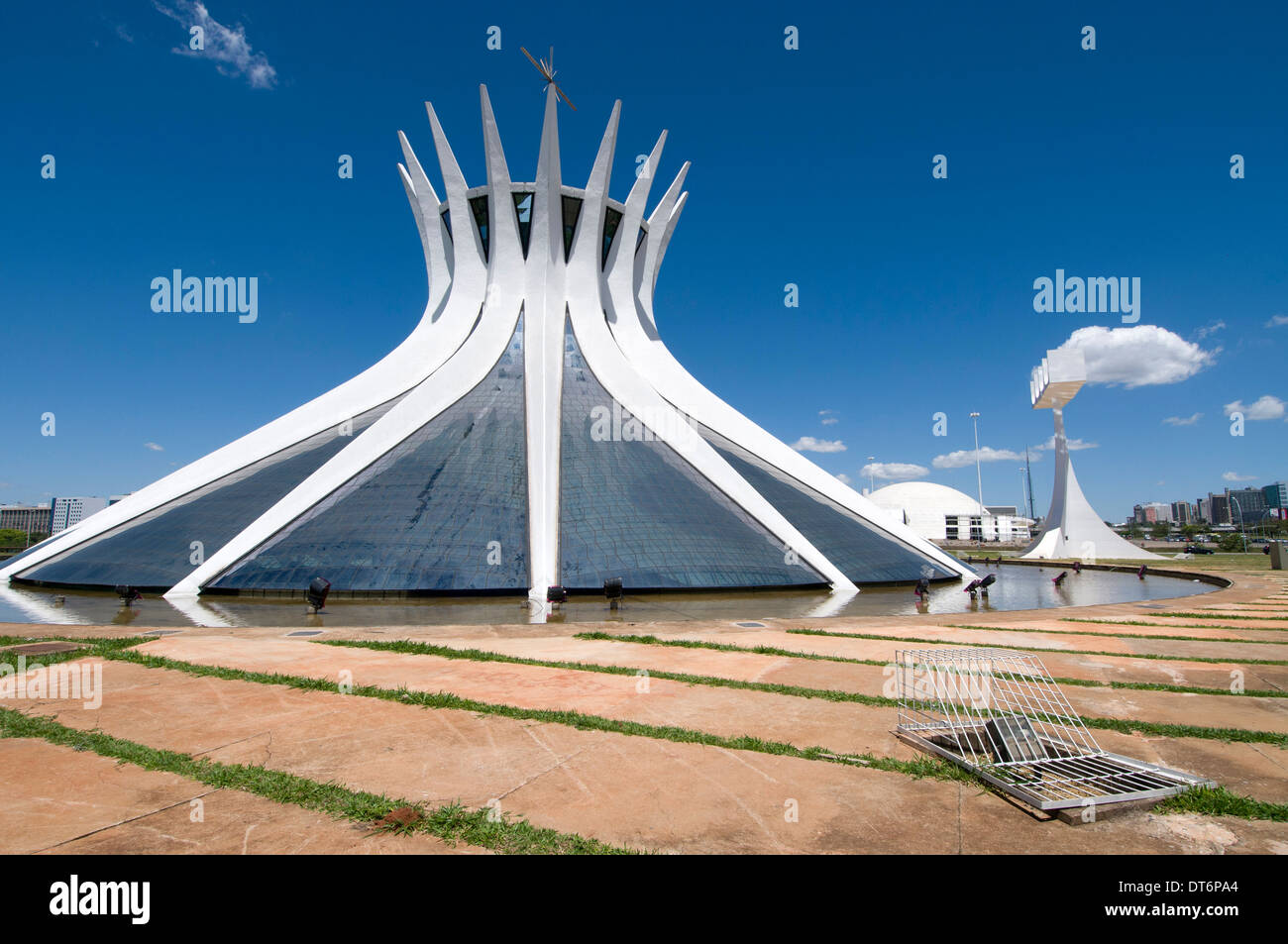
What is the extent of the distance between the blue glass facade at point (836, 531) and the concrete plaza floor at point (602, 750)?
10188mm

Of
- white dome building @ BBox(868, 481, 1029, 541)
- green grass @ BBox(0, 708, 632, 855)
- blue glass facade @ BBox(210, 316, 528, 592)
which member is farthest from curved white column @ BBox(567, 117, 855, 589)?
white dome building @ BBox(868, 481, 1029, 541)

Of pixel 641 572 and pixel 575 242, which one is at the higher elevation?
pixel 575 242

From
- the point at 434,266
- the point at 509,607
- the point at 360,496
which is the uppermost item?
the point at 434,266

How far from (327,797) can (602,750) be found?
1863 millimetres

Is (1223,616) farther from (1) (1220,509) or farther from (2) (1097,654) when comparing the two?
(1) (1220,509)

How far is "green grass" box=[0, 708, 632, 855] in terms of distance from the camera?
3273 millimetres

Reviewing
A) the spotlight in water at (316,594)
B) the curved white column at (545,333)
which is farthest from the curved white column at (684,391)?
the spotlight in water at (316,594)

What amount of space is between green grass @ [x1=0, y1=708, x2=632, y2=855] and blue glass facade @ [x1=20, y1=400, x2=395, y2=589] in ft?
45.6

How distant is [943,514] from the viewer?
9562 centimetres

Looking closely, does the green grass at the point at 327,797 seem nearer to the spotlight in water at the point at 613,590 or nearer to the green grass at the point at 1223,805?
the green grass at the point at 1223,805
